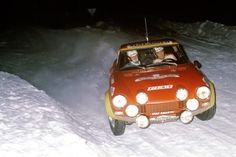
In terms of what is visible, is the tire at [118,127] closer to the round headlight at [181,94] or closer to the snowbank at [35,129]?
the snowbank at [35,129]

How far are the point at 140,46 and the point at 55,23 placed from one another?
61.9ft

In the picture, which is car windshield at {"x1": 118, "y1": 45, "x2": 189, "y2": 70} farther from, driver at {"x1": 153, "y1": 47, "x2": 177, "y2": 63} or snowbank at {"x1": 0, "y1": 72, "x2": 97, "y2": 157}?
snowbank at {"x1": 0, "y1": 72, "x2": 97, "y2": 157}

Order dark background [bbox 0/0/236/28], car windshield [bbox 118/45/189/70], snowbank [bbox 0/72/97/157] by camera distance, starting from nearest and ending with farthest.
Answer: snowbank [bbox 0/72/97/157] < car windshield [bbox 118/45/189/70] < dark background [bbox 0/0/236/28]

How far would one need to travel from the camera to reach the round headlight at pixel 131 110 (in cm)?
671

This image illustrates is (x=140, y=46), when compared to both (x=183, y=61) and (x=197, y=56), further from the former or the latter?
(x=197, y=56)

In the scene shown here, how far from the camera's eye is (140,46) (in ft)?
27.6

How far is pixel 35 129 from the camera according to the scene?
6969 mm

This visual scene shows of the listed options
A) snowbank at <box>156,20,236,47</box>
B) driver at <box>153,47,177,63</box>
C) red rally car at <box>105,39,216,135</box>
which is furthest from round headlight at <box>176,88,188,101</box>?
snowbank at <box>156,20,236,47</box>

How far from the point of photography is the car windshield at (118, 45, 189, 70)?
791cm

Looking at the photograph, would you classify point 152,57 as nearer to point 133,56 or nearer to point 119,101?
point 133,56

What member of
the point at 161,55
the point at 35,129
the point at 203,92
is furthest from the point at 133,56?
the point at 35,129

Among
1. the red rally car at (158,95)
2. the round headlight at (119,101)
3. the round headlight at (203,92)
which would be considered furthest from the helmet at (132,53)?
the round headlight at (203,92)

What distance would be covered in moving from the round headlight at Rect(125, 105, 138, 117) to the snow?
20.3 inches

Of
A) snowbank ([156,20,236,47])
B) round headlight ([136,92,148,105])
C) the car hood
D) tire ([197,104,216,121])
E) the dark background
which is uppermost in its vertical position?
the dark background
